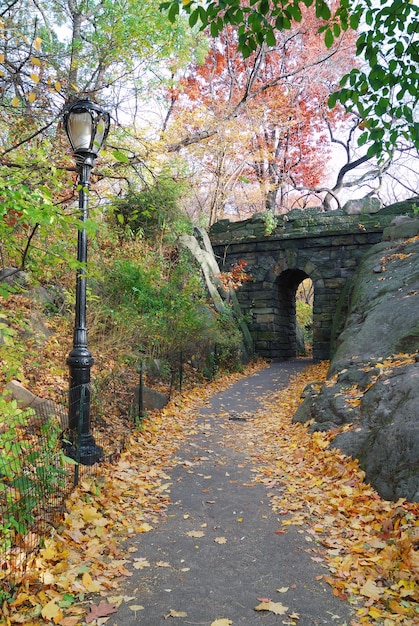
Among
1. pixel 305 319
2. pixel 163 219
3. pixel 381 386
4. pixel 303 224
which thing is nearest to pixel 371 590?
pixel 381 386

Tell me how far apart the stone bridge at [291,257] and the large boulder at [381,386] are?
12.0 ft

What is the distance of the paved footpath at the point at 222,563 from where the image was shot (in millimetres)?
2842

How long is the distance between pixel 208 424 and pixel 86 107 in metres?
4.97

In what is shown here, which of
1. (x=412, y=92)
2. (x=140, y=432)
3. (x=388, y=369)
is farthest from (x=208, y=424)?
(x=412, y=92)

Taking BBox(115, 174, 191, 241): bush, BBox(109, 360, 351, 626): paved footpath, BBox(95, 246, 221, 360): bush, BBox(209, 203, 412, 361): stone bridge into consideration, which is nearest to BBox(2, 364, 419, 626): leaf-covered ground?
BBox(109, 360, 351, 626): paved footpath

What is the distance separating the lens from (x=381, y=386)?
5.62 metres

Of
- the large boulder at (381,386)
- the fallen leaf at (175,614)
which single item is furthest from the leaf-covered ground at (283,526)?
the fallen leaf at (175,614)

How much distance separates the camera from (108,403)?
22.0ft

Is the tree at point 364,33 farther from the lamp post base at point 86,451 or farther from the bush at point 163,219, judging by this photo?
the bush at point 163,219

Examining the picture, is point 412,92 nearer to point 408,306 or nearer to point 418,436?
point 418,436

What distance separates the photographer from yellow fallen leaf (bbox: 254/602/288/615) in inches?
112

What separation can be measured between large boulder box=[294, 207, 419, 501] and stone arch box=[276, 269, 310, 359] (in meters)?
5.23

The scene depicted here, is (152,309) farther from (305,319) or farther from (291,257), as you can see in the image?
(305,319)

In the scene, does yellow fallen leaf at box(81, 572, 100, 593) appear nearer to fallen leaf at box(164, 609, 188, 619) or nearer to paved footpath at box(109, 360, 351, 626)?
paved footpath at box(109, 360, 351, 626)
